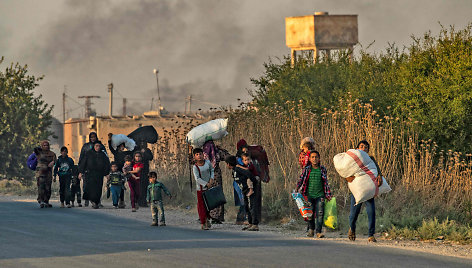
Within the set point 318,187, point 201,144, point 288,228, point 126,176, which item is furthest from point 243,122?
point 318,187

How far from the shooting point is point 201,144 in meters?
20.8

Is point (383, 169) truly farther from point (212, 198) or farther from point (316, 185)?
point (316, 185)

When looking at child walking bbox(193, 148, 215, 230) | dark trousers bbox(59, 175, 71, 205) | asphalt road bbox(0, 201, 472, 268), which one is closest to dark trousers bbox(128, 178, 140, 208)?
dark trousers bbox(59, 175, 71, 205)

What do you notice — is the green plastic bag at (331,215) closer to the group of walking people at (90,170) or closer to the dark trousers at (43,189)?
the group of walking people at (90,170)

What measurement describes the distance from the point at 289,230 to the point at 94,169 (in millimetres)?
8733

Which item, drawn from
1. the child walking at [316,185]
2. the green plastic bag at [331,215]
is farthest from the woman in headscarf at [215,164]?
the child walking at [316,185]

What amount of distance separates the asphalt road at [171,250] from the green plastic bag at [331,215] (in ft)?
3.17

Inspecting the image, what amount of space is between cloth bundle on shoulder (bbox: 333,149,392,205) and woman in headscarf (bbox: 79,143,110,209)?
11051 millimetres

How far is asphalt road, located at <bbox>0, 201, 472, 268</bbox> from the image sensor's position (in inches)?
529

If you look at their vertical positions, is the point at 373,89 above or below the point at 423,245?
above

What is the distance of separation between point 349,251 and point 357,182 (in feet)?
5.90

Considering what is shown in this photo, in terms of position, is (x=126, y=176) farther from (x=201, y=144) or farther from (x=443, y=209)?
(x=443, y=209)

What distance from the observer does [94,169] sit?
26109 millimetres

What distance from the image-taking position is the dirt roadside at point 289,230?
1540 cm
